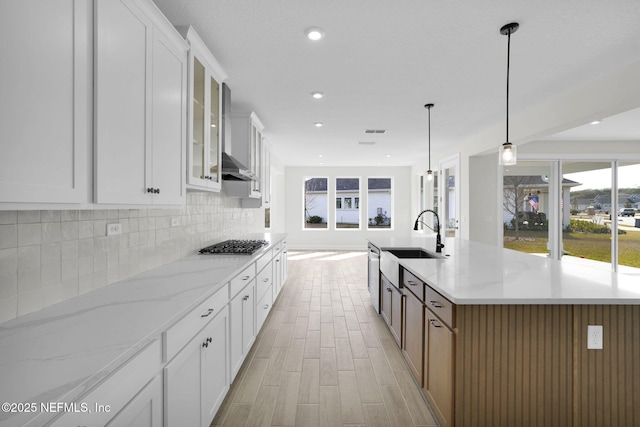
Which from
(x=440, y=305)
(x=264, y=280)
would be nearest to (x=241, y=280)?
(x=264, y=280)

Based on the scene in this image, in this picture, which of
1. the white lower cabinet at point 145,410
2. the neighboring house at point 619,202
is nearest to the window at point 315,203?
the neighboring house at point 619,202

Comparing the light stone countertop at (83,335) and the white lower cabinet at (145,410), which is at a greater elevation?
the light stone countertop at (83,335)

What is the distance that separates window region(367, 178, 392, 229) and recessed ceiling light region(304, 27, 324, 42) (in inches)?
310

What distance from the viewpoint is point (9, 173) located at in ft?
Answer: 3.03

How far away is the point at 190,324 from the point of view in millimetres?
1502

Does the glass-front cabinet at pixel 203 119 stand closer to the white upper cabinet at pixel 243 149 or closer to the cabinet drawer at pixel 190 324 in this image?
the cabinet drawer at pixel 190 324

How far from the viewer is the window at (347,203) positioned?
10.0 meters

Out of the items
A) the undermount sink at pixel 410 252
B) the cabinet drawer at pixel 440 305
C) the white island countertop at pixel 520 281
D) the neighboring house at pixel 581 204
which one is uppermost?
the neighboring house at pixel 581 204

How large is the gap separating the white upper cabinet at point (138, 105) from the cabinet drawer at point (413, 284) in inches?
68.4

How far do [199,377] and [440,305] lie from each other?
54.3 inches

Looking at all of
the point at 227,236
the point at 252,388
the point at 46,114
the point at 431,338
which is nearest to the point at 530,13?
the point at 431,338

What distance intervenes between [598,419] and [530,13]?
7.87 feet

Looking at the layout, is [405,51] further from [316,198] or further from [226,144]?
[316,198]

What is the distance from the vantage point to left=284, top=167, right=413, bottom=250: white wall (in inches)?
390
